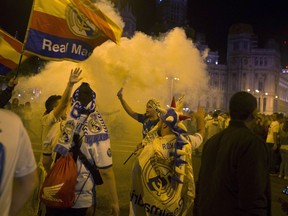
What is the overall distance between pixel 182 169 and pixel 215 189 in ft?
3.25

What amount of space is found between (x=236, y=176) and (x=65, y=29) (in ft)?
10.8

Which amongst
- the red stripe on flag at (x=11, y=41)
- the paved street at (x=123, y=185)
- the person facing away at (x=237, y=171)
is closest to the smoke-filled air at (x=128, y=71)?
the paved street at (x=123, y=185)

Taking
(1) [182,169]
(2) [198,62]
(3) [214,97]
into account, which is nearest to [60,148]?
(1) [182,169]

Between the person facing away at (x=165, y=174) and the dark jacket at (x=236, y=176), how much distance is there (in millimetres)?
765

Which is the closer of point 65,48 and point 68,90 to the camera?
point 68,90

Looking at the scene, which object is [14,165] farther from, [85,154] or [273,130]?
[273,130]

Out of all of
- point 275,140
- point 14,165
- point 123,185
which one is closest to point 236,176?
point 14,165

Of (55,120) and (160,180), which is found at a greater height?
(55,120)

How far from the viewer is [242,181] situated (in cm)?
281

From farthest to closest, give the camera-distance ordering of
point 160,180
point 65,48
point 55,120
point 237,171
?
1. point 65,48
2. point 55,120
3. point 160,180
4. point 237,171

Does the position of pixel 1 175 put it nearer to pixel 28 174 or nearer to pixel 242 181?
pixel 28 174

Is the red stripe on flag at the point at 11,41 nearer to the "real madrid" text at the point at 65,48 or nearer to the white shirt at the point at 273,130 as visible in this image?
the "real madrid" text at the point at 65,48

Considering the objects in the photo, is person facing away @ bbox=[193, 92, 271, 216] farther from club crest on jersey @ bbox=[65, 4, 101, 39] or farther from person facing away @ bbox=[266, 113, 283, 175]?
person facing away @ bbox=[266, 113, 283, 175]

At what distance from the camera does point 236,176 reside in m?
2.89
